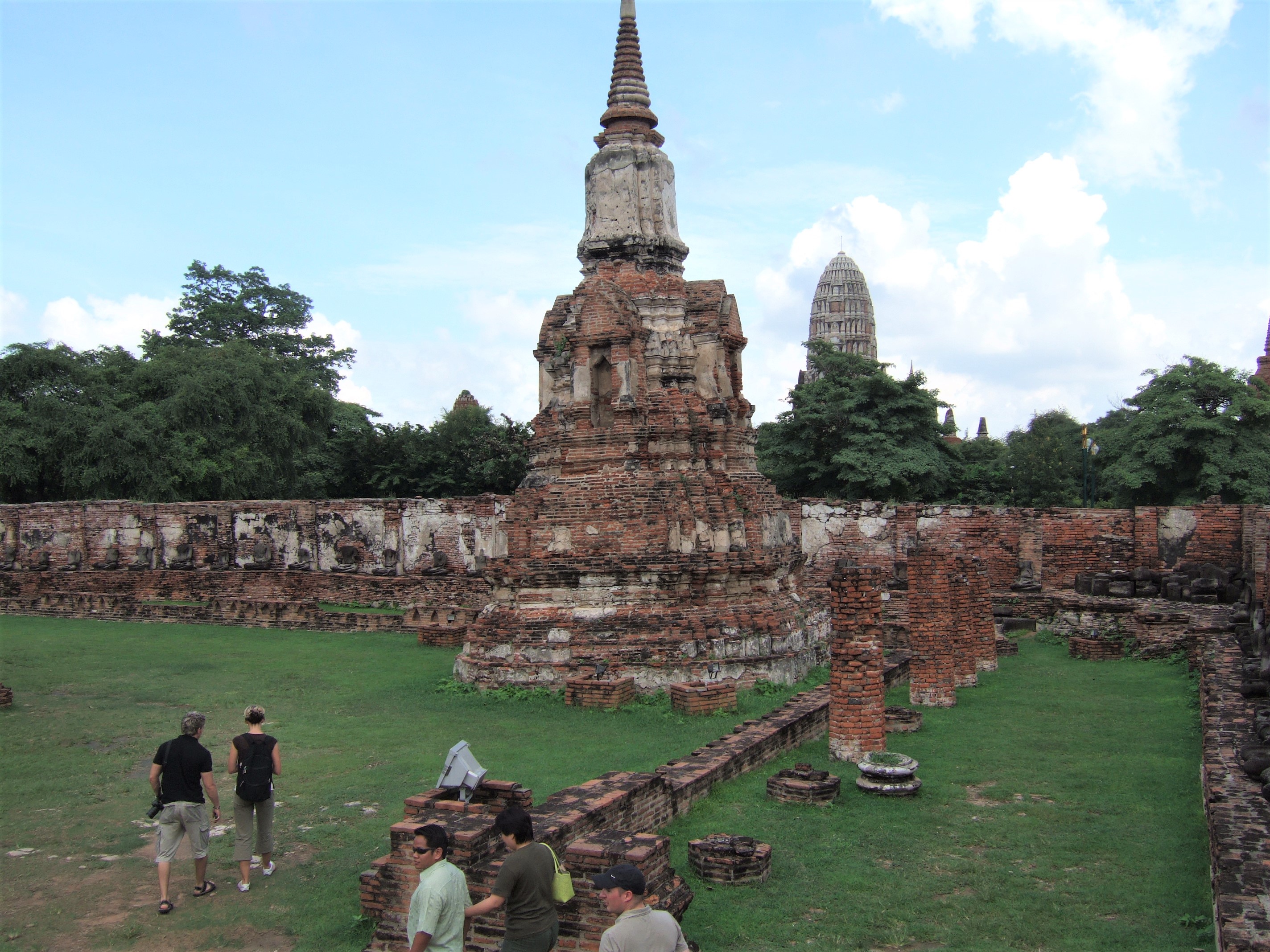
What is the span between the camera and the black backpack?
5941 millimetres

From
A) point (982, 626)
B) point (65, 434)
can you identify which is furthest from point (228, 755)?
point (65, 434)

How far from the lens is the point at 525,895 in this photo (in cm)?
442

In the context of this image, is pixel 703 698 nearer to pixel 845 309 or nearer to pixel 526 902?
pixel 526 902

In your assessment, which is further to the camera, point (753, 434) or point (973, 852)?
point (753, 434)

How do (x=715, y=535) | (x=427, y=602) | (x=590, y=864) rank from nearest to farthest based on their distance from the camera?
1. (x=590, y=864)
2. (x=715, y=535)
3. (x=427, y=602)

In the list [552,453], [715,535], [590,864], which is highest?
[552,453]

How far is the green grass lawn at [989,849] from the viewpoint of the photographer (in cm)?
531

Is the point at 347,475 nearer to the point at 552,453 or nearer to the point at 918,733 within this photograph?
the point at 552,453

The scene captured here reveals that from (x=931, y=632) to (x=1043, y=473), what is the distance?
21.7m

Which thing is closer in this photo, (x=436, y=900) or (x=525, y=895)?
(x=436, y=900)

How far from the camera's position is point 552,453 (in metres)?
12.6

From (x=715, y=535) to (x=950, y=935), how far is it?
6946 mm

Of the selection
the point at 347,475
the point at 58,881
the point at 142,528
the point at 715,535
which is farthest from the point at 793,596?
the point at 347,475

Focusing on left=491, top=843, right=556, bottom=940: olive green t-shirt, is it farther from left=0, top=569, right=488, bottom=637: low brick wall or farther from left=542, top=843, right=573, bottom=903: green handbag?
left=0, top=569, right=488, bottom=637: low brick wall
